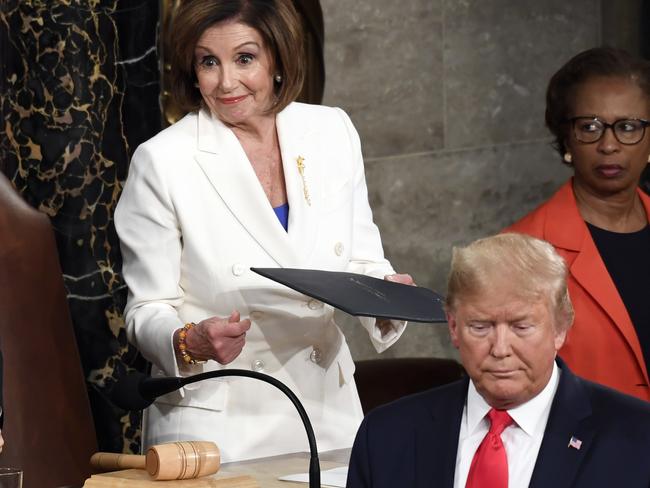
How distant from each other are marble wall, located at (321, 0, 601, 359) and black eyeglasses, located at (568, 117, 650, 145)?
2.30 meters

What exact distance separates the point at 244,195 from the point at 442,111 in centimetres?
313

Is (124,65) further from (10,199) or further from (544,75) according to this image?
(544,75)

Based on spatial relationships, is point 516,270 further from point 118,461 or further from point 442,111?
point 442,111

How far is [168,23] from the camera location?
5.32 metres

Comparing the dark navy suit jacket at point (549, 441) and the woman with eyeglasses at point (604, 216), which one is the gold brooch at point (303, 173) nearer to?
the woman with eyeglasses at point (604, 216)

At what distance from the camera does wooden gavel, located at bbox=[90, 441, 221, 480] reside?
2.84m

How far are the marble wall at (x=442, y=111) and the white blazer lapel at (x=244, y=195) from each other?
2.99m

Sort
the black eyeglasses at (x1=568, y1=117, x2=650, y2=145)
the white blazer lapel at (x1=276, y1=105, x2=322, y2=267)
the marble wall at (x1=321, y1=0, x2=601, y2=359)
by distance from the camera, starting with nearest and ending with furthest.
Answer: the white blazer lapel at (x1=276, y1=105, x2=322, y2=267)
the black eyeglasses at (x1=568, y1=117, x2=650, y2=145)
the marble wall at (x1=321, y1=0, x2=601, y2=359)

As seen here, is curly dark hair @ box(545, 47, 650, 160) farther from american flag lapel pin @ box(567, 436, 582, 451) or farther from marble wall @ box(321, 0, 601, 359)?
marble wall @ box(321, 0, 601, 359)

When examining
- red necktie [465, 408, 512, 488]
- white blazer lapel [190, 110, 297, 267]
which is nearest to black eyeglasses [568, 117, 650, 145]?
white blazer lapel [190, 110, 297, 267]

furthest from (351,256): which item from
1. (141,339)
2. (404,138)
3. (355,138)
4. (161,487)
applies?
(404,138)

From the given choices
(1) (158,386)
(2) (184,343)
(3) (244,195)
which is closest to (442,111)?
(3) (244,195)

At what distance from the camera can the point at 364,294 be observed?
306cm

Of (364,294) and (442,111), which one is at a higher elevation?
(442,111)
